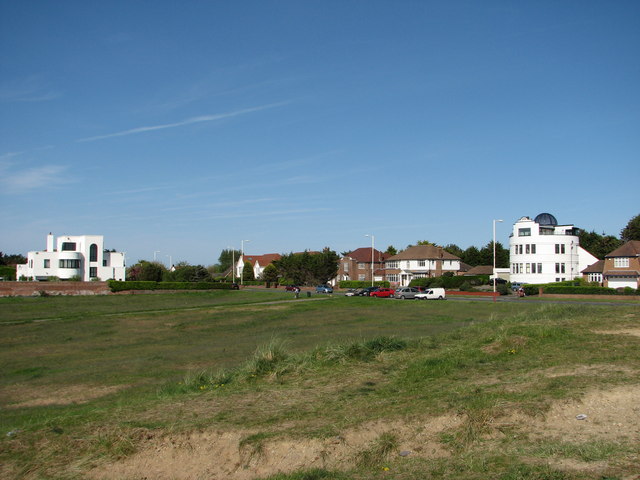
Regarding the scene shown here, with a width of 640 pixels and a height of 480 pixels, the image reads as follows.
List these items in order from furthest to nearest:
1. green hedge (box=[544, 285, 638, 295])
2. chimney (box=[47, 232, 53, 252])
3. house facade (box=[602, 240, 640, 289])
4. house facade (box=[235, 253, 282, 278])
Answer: house facade (box=[235, 253, 282, 278]), chimney (box=[47, 232, 53, 252]), house facade (box=[602, 240, 640, 289]), green hedge (box=[544, 285, 638, 295])

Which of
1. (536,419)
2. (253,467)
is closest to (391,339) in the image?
(536,419)

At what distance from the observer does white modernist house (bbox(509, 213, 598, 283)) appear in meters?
82.8

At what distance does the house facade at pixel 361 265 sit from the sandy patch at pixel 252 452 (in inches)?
4054

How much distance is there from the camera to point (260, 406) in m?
10.6

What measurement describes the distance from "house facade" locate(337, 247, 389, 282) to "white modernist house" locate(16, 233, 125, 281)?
4304 cm

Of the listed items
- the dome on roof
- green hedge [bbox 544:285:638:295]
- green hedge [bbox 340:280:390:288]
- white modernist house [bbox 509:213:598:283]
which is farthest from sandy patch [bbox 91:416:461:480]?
the dome on roof

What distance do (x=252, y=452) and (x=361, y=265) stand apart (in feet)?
352

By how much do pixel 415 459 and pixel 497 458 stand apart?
1.09m

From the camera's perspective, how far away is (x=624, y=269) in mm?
73312

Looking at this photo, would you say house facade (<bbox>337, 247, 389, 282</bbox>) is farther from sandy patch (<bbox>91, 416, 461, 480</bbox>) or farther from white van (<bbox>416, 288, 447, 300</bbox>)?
sandy patch (<bbox>91, 416, 461, 480</bbox>)

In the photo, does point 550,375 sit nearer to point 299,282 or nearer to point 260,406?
point 260,406

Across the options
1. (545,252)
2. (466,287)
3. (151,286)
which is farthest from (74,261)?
(545,252)

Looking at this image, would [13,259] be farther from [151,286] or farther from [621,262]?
[621,262]

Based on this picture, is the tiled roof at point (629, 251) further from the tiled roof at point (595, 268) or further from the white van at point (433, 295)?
the white van at point (433, 295)
